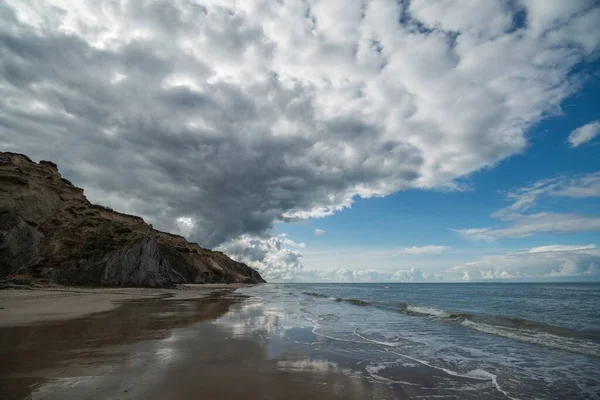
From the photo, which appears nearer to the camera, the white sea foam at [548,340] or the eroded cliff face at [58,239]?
the white sea foam at [548,340]

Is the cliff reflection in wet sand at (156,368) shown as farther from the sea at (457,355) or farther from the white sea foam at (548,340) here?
the white sea foam at (548,340)

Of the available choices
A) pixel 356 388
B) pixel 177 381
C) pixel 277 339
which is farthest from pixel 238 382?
pixel 277 339

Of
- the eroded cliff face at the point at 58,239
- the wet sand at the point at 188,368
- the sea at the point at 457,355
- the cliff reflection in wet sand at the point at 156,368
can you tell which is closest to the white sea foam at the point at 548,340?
the sea at the point at 457,355

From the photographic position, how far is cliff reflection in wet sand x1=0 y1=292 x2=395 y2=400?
600 centimetres

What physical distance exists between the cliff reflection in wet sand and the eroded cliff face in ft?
110

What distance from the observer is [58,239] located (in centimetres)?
4153

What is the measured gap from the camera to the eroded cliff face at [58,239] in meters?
37.1

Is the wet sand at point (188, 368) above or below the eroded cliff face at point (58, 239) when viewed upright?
below

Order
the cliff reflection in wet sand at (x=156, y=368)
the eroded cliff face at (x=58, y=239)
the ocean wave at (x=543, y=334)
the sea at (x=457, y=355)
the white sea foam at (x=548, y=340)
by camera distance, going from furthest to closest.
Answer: the eroded cliff face at (x=58, y=239)
the ocean wave at (x=543, y=334)
the white sea foam at (x=548, y=340)
the sea at (x=457, y=355)
the cliff reflection in wet sand at (x=156, y=368)

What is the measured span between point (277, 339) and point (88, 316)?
10.5 meters

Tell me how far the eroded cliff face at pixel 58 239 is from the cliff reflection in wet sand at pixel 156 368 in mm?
33588

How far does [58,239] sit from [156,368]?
44937 mm

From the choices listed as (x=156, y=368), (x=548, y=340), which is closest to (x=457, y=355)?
(x=548, y=340)

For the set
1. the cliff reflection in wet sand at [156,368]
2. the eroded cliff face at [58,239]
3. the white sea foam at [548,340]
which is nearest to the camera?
the cliff reflection in wet sand at [156,368]
